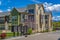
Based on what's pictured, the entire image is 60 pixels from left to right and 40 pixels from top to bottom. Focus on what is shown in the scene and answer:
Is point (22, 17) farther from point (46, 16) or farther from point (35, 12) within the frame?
point (46, 16)

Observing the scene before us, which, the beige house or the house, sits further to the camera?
the beige house

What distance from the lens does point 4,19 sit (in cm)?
5744

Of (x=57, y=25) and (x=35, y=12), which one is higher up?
(x=35, y=12)

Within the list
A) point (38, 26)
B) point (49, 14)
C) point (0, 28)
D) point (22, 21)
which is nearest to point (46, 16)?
point (49, 14)

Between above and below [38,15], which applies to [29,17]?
below

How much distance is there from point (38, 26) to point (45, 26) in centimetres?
699

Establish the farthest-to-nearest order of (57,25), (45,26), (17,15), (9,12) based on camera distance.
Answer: (57,25) → (45,26) → (9,12) → (17,15)

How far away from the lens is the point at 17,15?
54.0 meters

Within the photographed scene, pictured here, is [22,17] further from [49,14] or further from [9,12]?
[49,14]

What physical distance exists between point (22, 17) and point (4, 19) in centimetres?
703

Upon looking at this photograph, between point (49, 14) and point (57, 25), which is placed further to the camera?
point (57, 25)

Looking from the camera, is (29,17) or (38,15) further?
(38,15)

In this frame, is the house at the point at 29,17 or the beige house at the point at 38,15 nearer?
the house at the point at 29,17

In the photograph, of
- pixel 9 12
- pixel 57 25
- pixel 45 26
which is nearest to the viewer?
pixel 9 12
